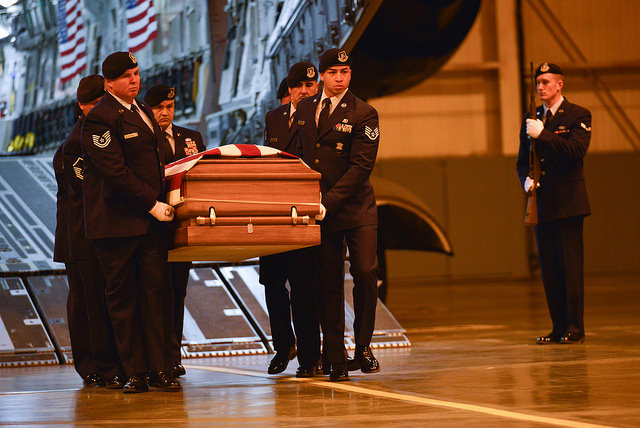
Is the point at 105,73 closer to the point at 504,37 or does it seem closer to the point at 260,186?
the point at 260,186

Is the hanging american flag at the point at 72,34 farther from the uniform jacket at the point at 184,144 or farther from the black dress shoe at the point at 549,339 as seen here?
the black dress shoe at the point at 549,339

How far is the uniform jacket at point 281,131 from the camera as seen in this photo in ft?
17.5

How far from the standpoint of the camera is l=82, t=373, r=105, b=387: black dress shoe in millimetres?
5102

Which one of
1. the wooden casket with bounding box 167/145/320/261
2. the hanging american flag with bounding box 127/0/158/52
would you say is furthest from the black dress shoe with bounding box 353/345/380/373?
the hanging american flag with bounding box 127/0/158/52

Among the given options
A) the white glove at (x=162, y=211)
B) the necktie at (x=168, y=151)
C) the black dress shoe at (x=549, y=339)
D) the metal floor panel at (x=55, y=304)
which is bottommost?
the black dress shoe at (x=549, y=339)

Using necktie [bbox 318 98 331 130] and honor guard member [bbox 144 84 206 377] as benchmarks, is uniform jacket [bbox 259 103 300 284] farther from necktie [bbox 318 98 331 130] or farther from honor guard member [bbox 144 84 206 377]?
honor guard member [bbox 144 84 206 377]

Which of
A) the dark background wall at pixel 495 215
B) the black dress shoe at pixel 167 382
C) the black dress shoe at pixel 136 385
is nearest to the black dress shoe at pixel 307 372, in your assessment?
the black dress shoe at pixel 167 382

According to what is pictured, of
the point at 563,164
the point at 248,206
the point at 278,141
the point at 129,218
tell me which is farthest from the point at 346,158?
the point at 563,164

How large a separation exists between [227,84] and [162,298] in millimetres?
7210

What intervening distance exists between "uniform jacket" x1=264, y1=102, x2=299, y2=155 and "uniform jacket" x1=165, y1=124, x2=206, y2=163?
1.73ft

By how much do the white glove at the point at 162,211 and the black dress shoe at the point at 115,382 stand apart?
0.94 meters

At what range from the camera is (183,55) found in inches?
511

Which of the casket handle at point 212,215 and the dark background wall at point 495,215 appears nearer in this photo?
the casket handle at point 212,215

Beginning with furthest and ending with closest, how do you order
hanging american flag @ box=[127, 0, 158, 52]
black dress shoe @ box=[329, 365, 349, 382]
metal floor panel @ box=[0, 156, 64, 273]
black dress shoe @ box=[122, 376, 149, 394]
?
hanging american flag @ box=[127, 0, 158, 52] → metal floor panel @ box=[0, 156, 64, 273] → black dress shoe @ box=[329, 365, 349, 382] → black dress shoe @ box=[122, 376, 149, 394]
